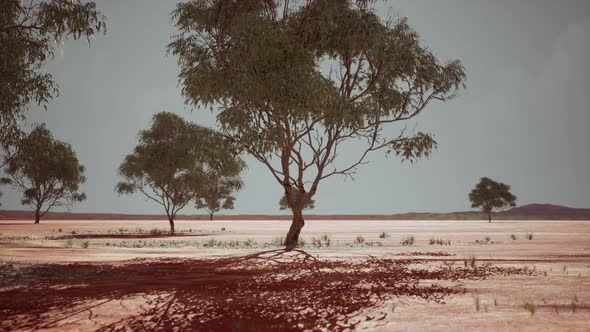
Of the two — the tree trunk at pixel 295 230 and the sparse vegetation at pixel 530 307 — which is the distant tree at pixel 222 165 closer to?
the tree trunk at pixel 295 230

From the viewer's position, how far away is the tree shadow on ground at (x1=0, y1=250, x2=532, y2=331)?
838 centimetres

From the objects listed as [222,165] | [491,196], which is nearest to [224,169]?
[222,165]

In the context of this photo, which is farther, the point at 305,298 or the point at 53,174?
the point at 53,174

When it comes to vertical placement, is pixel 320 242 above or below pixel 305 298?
above

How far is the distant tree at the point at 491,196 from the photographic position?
103938 millimetres

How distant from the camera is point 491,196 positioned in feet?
341

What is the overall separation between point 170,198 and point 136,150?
22.1ft

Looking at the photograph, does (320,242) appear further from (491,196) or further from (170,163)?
(491,196)

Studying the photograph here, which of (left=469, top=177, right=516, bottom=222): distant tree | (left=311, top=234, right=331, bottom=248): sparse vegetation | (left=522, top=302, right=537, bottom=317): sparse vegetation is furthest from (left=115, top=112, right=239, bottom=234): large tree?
(left=469, top=177, right=516, bottom=222): distant tree

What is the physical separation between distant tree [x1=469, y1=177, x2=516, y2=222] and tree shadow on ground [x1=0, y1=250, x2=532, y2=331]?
93.1 metres

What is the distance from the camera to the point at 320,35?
2672 cm

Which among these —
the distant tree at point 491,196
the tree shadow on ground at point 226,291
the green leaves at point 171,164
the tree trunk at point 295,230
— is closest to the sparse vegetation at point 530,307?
the tree shadow on ground at point 226,291

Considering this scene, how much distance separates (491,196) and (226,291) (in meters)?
102

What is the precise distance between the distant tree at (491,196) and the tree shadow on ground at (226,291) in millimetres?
93131
